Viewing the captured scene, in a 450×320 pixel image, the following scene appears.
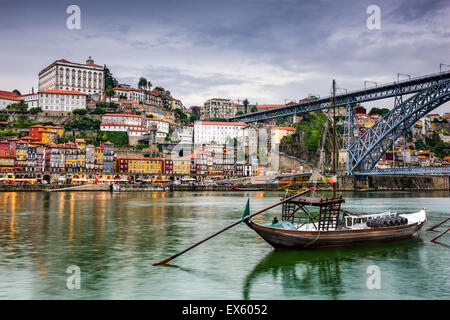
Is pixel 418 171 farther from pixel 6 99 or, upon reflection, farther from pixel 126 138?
pixel 6 99

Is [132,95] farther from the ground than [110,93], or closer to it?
farther from the ground

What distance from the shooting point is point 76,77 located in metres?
107

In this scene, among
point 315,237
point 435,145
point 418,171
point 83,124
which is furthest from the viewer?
point 435,145

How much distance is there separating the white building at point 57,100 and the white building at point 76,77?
20.3 feet

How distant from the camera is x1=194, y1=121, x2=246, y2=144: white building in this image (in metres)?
102

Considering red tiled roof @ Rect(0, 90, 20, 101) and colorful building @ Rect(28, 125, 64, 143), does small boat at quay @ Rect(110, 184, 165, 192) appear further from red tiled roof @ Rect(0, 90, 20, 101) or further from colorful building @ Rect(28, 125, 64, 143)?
red tiled roof @ Rect(0, 90, 20, 101)

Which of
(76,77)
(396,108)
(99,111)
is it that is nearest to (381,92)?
(396,108)

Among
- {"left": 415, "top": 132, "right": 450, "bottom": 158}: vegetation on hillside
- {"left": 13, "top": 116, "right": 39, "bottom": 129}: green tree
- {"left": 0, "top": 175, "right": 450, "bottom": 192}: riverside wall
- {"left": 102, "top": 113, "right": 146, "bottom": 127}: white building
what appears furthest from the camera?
{"left": 415, "top": 132, "right": 450, "bottom": 158}: vegetation on hillside

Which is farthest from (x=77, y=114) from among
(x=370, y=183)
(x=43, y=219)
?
(x=43, y=219)

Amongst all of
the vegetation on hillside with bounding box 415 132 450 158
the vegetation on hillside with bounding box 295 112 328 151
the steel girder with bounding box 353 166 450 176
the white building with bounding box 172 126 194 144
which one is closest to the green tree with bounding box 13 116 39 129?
the white building with bounding box 172 126 194 144

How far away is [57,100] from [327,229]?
306ft

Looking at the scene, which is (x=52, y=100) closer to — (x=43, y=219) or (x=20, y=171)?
(x=20, y=171)

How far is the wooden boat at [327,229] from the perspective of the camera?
15078mm

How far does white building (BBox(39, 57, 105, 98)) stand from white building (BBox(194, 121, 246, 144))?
2732 cm
